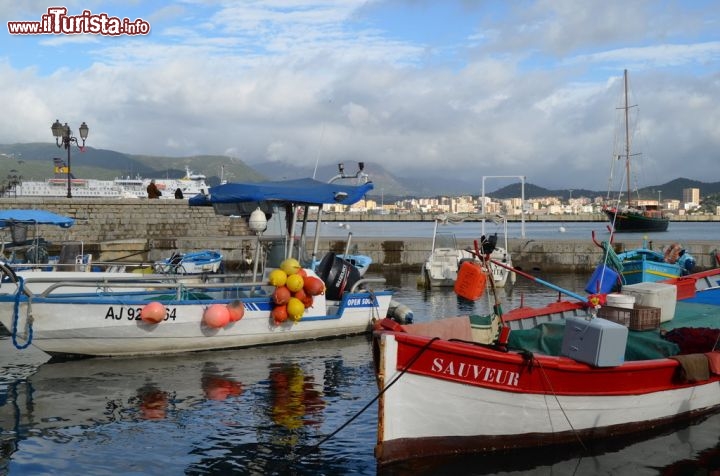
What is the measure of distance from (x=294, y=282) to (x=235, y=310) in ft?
3.73

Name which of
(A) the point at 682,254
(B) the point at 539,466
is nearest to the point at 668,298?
(B) the point at 539,466

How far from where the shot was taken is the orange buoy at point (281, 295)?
12977 millimetres

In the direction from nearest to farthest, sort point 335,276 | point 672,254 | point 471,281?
1. point 471,281
2. point 335,276
3. point 672,254

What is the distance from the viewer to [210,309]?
12.5m

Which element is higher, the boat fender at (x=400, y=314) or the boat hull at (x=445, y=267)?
the boat hull at (x=445, y=267)

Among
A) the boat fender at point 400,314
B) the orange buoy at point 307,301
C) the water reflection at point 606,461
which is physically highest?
the orange buoy at point 307,301

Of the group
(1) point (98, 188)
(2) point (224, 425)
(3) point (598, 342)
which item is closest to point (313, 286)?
(2) point (224, 425)

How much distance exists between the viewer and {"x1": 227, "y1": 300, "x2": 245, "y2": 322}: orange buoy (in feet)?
41.5

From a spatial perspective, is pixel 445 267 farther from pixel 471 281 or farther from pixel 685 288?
pixel 471 281

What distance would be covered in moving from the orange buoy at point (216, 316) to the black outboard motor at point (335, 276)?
261 centimetres

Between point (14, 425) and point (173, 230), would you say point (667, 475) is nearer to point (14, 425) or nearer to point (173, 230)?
point (14, 425)

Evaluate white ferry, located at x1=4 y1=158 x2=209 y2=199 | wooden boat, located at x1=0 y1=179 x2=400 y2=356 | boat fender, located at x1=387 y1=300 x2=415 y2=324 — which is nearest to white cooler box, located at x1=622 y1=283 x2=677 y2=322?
boat fender, located at x1=387 y1=300 x2=415 y2=324

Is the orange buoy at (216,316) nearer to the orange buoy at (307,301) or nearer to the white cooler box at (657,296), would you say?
the orange buoy at (307,301)

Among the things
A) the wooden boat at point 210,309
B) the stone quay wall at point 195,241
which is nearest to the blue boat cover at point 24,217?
the wooden boat at point 210,309
